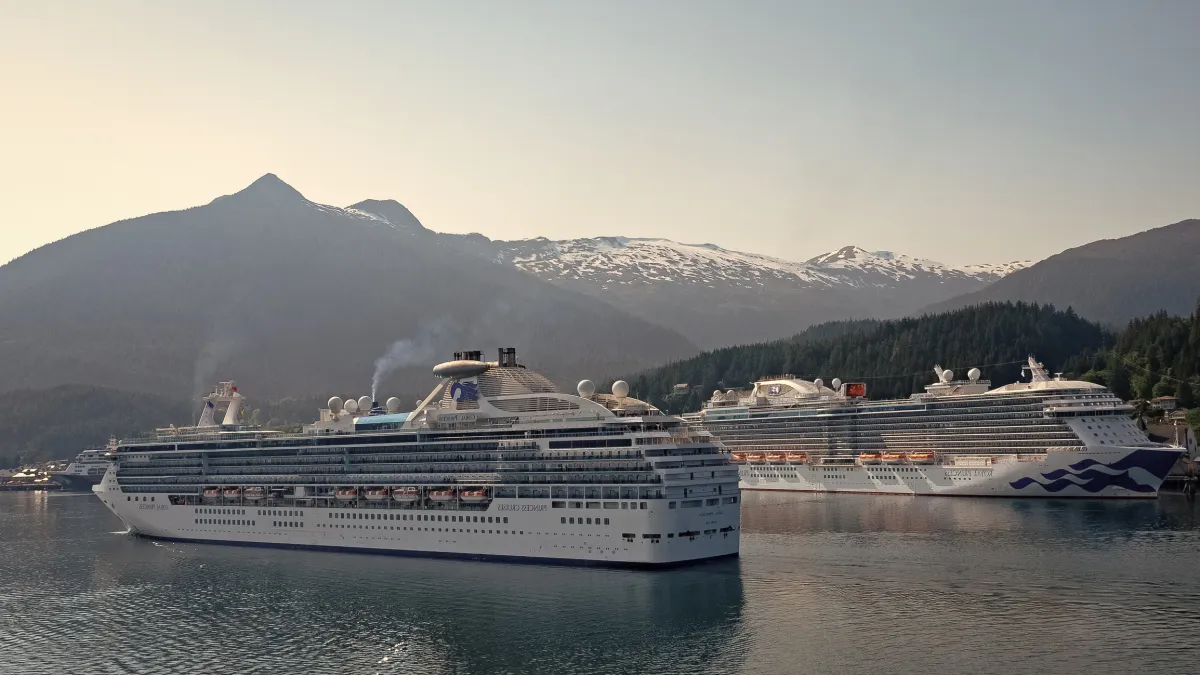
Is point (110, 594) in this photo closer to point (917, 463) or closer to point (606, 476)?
point (606, 476)

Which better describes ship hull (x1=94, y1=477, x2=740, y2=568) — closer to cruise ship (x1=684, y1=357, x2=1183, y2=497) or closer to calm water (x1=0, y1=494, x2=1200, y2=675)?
calm water (x1=0, y1=494, x2=1200, y2=675)

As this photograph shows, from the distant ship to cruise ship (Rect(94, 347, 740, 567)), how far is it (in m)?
88.3

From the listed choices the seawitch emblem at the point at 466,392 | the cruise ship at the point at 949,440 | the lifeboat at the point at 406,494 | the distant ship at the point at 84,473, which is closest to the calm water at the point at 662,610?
the lifeboat at the point at 406,494

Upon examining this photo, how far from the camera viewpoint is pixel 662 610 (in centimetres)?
4703

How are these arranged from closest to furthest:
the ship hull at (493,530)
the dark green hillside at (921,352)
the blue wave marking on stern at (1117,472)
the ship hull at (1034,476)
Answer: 1. the ship hull at (493,530)
2. the blue wave marking on stern at (1117,472)
3. the ship hull at (1034,476)
4. the dark green hillside at (921,352)

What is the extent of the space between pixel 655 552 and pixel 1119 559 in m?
25.3

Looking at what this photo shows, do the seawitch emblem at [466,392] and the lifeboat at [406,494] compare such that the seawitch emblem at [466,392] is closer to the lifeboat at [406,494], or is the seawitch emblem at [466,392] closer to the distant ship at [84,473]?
the lifeboat at [406,494]

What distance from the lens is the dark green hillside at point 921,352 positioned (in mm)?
156000

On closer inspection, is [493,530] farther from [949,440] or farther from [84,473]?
[84,473]

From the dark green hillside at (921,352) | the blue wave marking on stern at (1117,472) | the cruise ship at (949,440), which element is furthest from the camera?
the dark green hillside at (921,352)

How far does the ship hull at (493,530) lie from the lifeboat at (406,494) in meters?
0.69

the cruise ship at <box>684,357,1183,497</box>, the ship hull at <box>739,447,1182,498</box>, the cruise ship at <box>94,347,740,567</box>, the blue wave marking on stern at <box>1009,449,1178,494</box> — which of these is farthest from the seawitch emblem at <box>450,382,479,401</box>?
the blue wave marking on stern at <box>1009,449,1178,494</box>

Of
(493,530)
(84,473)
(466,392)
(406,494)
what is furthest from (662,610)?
(84,473)

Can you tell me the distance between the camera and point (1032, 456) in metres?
92.3
